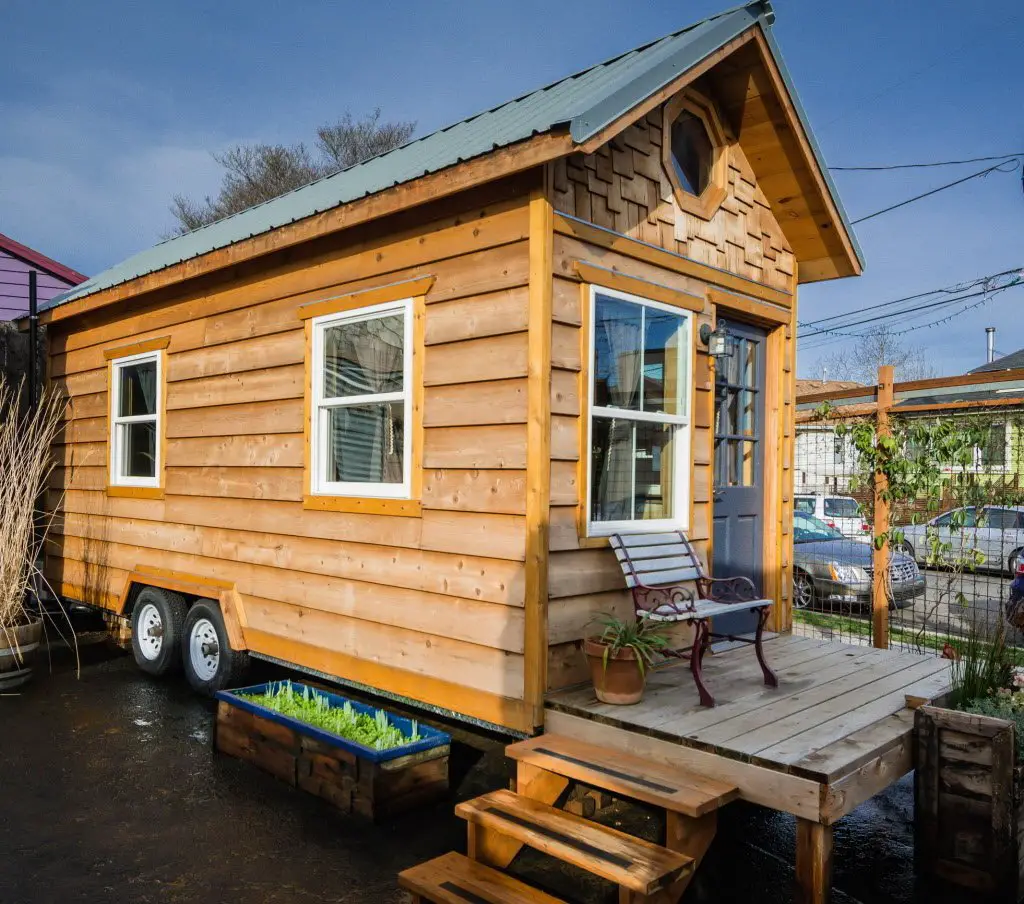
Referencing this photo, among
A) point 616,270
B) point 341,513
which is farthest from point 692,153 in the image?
point 341,513

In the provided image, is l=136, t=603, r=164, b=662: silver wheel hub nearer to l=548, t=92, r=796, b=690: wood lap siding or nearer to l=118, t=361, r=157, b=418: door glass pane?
l=118, t=361, r=157, b=418: door glass pane

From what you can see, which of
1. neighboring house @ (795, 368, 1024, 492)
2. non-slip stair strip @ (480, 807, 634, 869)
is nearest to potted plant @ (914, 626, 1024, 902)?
non-slip stair strip @ (480, 807, 634, 869)

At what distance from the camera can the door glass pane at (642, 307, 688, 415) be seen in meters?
4.69

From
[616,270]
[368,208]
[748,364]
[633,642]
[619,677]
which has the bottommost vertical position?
[619,677]

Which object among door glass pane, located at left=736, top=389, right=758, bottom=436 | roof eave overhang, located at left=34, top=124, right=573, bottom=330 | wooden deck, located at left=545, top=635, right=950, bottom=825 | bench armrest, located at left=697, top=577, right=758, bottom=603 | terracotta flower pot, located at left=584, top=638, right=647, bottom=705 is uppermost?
roof eave overhang, located at left=34, top=124, right=573, bottom=330

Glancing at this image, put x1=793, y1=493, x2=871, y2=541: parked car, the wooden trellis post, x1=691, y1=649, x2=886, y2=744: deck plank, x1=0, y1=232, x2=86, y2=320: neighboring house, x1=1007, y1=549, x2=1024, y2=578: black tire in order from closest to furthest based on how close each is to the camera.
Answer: x1=691, y1=649, x2=886, y2=744: deck plank, the wooden trellis post, x1=1007, y1=549, x2=1024, y2=578: black tire, x1=0, y1=232, x2=86, y2=320: neighboring house, x1=793, y1=493, x2=871, y2=541: parked car

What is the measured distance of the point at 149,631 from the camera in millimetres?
6602

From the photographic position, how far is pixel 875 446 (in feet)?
19.9

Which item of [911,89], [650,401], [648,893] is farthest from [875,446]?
[911,89]

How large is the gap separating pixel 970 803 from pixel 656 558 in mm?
1719

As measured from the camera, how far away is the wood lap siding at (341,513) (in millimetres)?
4016

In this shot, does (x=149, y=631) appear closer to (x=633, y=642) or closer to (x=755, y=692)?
(x=633, y=642)

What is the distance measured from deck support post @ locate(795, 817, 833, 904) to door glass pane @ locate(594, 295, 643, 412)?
2.22m

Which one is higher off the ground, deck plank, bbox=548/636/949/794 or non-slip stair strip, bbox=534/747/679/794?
deck plank, bbox=548/636/949/794
